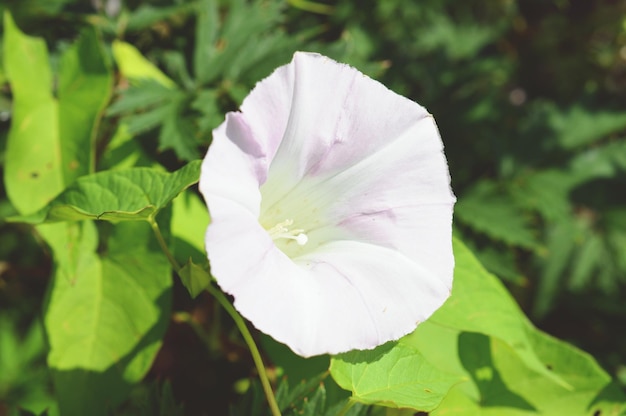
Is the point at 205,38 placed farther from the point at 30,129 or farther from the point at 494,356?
the point at 494,356

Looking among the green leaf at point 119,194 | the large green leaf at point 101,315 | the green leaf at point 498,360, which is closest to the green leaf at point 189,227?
the large green leaf at point 101,315

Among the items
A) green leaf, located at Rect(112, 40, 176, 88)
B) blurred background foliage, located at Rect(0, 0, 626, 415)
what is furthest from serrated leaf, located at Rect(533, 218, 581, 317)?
green leaf, located at Rect(112, 40, 176, 88)

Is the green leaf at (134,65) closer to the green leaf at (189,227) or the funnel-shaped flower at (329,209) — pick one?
the green leaf at (189,227)

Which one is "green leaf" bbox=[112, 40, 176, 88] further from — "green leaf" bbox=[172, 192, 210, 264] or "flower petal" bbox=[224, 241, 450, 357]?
"flower petal" bbox=[224, 241, 450, 357]

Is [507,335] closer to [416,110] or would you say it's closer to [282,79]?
[416,110]

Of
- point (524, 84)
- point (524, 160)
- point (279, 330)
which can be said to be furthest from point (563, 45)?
point (279, 330)
